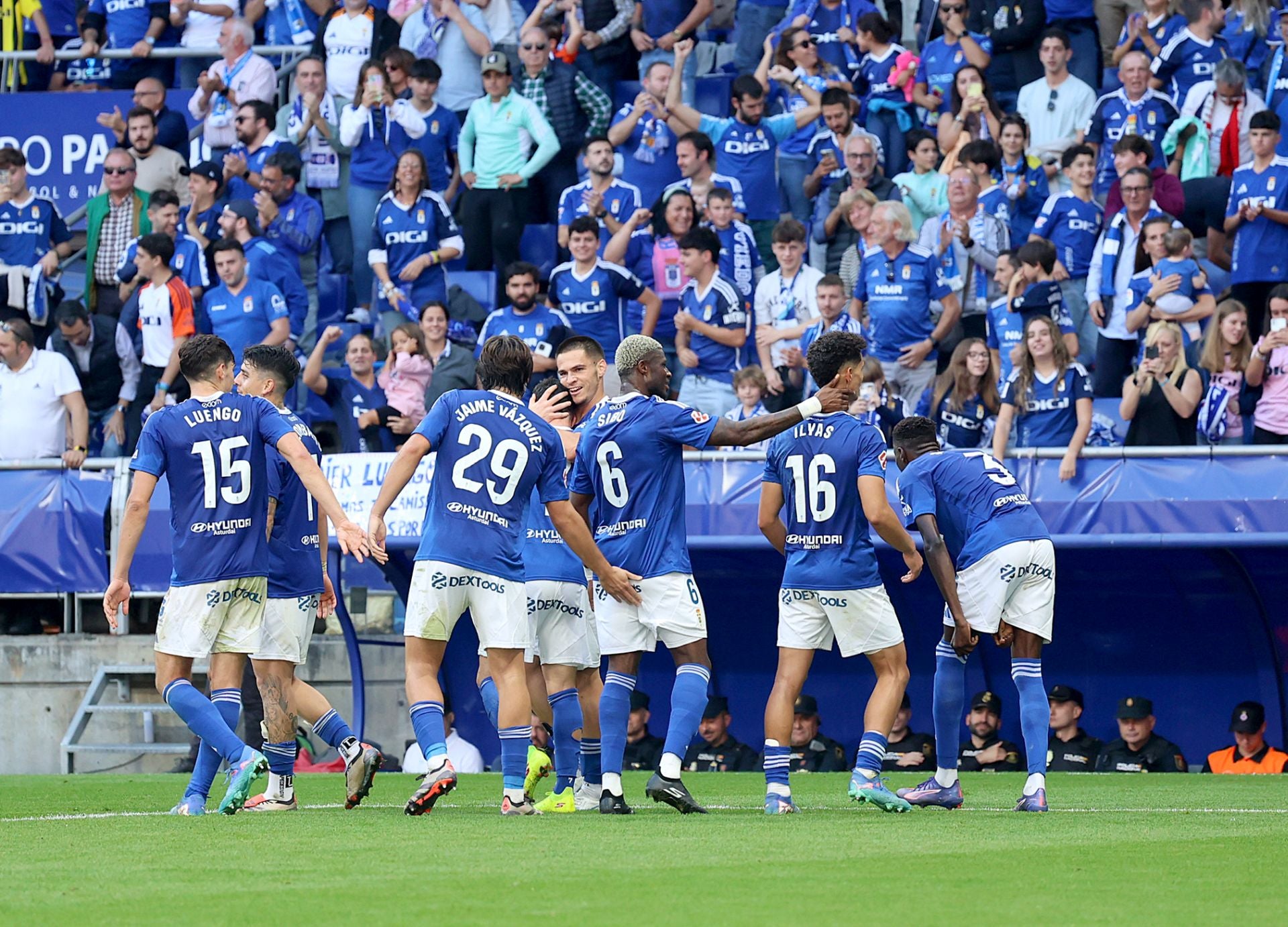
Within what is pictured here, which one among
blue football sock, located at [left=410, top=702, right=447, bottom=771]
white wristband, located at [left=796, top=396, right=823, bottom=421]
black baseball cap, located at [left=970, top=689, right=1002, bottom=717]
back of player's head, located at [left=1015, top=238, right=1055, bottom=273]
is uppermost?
back of player's head, located at [left=1015, top=238, right=1055, bottom=273]

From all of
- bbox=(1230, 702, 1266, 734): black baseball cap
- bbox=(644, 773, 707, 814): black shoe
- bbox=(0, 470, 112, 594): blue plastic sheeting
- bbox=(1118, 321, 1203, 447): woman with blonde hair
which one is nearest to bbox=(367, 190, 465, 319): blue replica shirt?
bbox=(0, 470, 112, 594): blue plastic sheeting

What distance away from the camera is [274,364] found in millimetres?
10023

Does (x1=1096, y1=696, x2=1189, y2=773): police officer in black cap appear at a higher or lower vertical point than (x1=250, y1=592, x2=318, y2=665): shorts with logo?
lower

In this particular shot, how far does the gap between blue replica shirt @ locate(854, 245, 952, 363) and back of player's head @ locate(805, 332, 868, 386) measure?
643 centimetres

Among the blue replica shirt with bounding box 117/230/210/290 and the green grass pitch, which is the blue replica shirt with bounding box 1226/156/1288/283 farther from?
the blue replica shirt with bounding box 117/230/210/290

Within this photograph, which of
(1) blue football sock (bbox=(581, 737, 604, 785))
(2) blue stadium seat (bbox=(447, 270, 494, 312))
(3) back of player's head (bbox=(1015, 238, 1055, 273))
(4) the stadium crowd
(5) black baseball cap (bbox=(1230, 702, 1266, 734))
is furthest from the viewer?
(2) blue stadium seat (bbox=(447, 270, 494, 312))

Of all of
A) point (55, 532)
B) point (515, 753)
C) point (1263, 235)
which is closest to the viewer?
point (515, 753)

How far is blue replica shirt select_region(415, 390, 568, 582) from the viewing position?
28.9ft

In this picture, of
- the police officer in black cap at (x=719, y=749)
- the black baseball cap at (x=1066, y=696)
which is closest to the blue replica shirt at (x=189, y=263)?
the police officer in black cap at (x=719, y=749)

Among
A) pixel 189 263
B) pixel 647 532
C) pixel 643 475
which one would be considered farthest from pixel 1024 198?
pixel 647 532

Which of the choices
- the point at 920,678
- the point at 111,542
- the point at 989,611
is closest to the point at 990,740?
the point at 920,678

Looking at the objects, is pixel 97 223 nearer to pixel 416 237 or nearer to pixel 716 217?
pixel 416 237

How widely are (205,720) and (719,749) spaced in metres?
6.39

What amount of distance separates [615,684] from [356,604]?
671 cm
